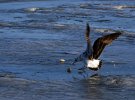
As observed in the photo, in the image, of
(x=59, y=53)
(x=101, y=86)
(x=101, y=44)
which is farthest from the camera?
(x=59, y=53)

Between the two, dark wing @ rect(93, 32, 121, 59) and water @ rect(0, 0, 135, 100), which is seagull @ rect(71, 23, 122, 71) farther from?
water @ rect(0, 0, 135, 100)

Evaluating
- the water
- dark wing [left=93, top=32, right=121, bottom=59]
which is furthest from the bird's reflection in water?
dark wing [left=93, top=32, right=121, bottom=59]

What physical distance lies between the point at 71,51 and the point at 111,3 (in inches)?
519

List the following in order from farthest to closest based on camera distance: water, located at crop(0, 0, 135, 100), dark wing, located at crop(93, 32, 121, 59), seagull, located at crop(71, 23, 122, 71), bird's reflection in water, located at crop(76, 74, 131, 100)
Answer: dark wing, located at crop(93, 32, 121, 59) < seagull, located at crop(71, 23, 122, 71) < water, located at crop(0, 0, 135, 100) < bird's reflection in water, located at crop(76, 74, 131, 100)

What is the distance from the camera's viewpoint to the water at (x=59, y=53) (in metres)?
9.44

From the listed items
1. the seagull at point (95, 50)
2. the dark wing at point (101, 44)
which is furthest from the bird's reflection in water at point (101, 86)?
the dark wing at point (101, 44)

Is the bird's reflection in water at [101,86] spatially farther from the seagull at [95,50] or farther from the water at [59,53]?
the seagull at [95,50]

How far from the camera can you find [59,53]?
42.8ft

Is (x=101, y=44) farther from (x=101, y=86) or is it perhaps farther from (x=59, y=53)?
(x=59, y=53)

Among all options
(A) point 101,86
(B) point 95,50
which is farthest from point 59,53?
(A) point 101,86

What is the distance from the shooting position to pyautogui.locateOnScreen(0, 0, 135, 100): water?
31.0ft

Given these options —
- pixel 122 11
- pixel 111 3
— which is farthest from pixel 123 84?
pixel 111 3

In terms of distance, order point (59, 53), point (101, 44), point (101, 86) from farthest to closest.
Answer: point (59, 53) < point (101, 44) < point (101, 86)

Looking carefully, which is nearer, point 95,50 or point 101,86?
point 101,86
